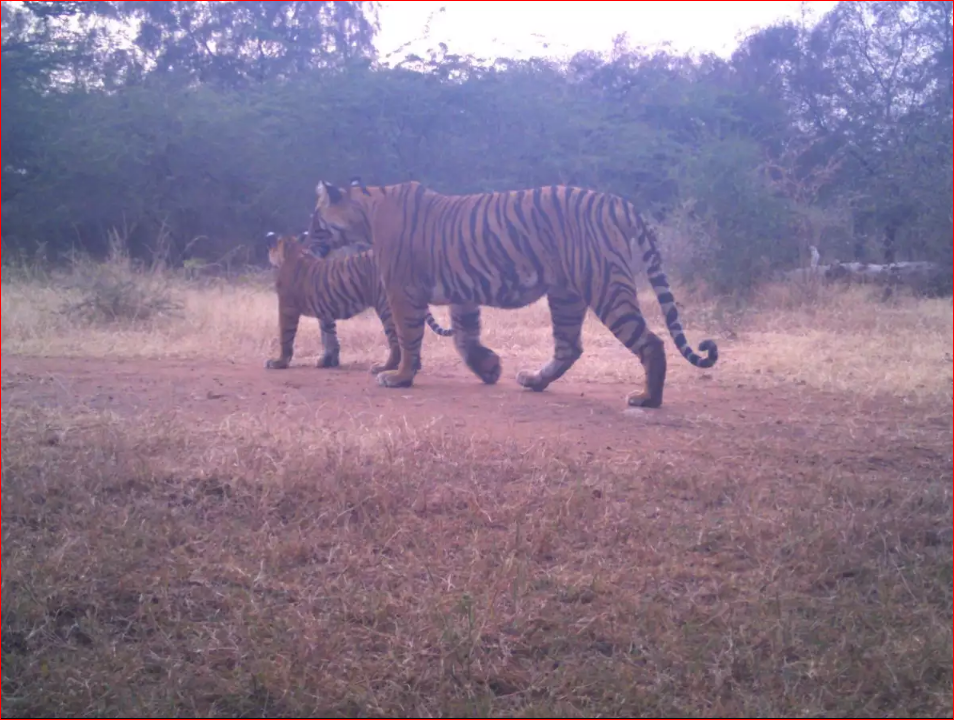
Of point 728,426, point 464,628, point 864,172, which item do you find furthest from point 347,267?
point 864,172

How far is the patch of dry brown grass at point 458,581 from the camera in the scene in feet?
9.00

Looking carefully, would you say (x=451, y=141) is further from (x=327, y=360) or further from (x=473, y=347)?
(x=473, y=347)

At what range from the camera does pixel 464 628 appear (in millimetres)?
2945

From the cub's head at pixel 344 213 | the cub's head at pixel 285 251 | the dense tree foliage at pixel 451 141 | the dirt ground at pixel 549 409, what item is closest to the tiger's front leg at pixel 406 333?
the dirt ground at pixel 549 409

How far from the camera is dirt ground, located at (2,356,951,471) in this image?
191 inches

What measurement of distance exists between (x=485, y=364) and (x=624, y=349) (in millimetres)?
2365

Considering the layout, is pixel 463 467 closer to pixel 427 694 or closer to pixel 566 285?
pixel 427 694

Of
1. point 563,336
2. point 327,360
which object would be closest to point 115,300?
point 327,360

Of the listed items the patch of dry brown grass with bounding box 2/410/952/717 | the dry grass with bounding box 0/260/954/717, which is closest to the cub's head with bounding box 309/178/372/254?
the dry grass with bounding box 0/260/954/717

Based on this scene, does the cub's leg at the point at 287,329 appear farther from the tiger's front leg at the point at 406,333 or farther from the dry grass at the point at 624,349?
the tiger's front leg at the point at 406,333

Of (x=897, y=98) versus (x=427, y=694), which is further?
(x=897, y=98)

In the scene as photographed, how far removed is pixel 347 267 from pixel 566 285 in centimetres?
214

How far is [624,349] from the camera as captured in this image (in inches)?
348

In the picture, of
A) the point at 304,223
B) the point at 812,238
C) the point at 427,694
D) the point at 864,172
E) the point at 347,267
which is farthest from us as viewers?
the point at 864,172
